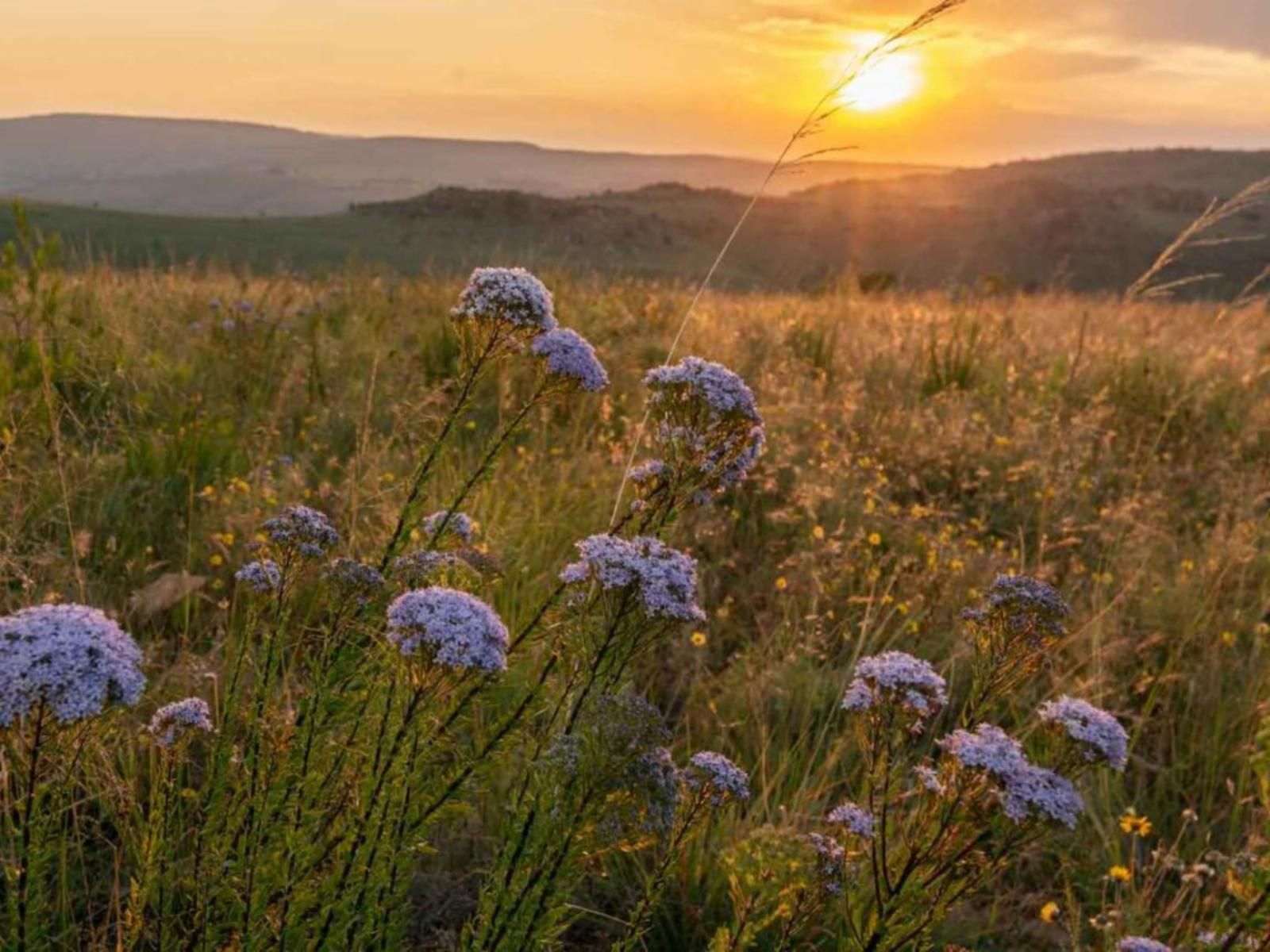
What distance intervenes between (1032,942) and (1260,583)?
109 inches

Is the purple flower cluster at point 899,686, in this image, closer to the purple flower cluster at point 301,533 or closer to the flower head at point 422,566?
the flower head at point 422,566

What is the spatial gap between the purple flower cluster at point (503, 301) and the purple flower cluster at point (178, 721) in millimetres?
940

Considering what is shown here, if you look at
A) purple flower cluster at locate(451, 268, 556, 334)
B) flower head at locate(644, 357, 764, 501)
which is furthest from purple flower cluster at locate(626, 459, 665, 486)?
purple flower cluster at locate(451, 268, 556, 334)

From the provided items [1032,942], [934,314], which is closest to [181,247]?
[934,314]

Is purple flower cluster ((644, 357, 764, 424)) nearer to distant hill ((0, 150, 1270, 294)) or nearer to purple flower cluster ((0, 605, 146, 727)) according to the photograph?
purple flower cluster ((0, 605, 146, 727))

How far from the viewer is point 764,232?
61000 millimetres

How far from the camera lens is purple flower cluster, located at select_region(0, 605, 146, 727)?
4.59 feet

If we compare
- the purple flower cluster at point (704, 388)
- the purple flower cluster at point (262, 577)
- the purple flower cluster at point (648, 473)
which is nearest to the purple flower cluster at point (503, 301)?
the purple flower cluster at point (704, 388)

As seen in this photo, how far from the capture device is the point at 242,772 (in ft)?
7.32

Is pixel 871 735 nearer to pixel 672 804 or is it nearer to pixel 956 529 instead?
pixel 672 804

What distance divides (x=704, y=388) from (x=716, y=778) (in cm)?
77

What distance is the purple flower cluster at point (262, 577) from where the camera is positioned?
85.0 inches

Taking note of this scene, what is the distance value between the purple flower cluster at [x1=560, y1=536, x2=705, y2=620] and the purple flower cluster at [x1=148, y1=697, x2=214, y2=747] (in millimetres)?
840

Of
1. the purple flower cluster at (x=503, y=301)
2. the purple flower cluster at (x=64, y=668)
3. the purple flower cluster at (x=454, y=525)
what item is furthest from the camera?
the purple flower cluster at (x=454, y=525)
